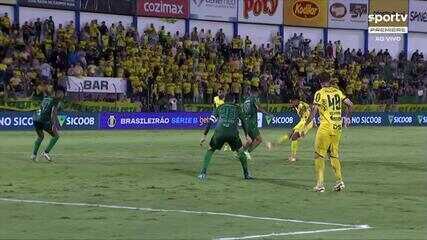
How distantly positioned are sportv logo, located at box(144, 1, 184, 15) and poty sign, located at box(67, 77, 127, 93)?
895 cm

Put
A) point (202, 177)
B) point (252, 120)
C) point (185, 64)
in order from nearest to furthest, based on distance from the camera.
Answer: point (202, 177) < point (252, 120) < point (185, 64)

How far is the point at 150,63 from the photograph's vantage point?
1784 inches

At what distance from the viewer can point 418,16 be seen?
62344mm

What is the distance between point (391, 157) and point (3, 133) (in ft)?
58.4

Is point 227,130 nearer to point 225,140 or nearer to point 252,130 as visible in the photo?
point 225,140

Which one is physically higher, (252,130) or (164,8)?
(164,8)

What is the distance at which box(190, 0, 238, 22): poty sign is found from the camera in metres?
53.0

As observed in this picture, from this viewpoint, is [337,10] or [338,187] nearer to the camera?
[338,187]

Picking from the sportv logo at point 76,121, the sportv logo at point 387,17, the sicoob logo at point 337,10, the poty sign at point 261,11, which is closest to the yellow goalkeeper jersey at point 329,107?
the sportv logo at point 76,121

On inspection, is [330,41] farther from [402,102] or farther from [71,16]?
[71,16]

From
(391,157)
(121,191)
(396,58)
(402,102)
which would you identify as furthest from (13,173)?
(396,58)

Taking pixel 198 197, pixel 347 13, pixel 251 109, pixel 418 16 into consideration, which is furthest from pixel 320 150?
pixel 418 16

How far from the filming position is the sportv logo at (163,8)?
5081 centimetres

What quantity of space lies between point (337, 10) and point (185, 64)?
1709cm
